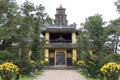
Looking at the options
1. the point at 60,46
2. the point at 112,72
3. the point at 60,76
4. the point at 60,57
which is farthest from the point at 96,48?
the point at 60,57

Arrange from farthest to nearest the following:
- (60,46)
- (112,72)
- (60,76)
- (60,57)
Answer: (60,57) → (60,46) → (60,76) → (112,72)

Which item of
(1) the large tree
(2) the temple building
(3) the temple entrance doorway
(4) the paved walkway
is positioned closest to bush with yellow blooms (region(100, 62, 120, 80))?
(1) the large tree

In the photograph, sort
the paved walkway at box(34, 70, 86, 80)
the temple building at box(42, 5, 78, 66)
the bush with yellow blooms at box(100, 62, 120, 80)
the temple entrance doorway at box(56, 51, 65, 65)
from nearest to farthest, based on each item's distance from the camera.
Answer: the bush with yellow blooms at box(100, 62, 120, 80), the paved walkway at box(34, 70, 86, 80), the temple building at box(42, 5, 78, 66), the temple entrance doorway at box(56, 51, 65, 65)

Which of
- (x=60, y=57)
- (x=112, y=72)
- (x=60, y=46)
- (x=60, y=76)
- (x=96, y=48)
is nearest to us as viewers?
(x=112, y=72)

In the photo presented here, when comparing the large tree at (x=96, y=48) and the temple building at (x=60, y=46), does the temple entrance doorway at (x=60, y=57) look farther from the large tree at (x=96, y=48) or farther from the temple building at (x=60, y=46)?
the large tree at (x=96, y=48)

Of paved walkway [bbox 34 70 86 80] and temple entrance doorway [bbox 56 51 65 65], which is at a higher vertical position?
temple entrance doorway [bbox 56 51 65 65]

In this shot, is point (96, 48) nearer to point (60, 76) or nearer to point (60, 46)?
point (60, 76)

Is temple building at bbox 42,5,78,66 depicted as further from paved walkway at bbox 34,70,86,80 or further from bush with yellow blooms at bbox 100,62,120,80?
bush with yellow blooms at bbox 100,62,120,80

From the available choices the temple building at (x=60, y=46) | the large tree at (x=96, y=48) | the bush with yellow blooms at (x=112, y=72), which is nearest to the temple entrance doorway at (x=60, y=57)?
the temple building at (x=60, y=46)

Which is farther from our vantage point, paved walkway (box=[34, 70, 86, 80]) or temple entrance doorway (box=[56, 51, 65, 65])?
temple entrance doorway (box=[56, 51, 65, 65])

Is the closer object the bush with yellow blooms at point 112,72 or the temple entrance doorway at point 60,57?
the bush with yellow blooms at point 112,72

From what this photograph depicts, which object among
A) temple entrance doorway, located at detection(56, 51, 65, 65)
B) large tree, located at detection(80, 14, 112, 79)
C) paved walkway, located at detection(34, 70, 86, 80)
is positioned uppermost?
large tree, located at detection(80, 14, 112, 79)

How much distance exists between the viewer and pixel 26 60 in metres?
19.6

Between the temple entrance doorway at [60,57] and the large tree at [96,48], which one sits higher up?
the large tree at [96,48]
